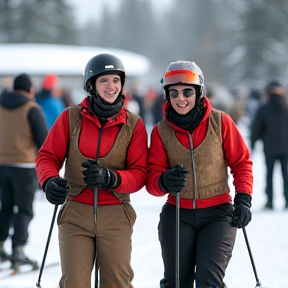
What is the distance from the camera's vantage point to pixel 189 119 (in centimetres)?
373

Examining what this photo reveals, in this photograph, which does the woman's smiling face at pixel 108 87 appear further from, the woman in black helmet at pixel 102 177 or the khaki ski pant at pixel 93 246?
the khaki ski pant at pixel 93 246

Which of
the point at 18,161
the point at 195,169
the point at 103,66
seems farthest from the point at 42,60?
the point at 195,169

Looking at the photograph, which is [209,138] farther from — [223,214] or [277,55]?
[277,55]

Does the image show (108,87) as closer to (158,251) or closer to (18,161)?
(18,161)

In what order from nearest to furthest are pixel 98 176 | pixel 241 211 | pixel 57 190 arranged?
1. pixel 98 176
2. pixel 57 190
3. pixel 241 211

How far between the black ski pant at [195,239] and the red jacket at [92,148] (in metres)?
0.35

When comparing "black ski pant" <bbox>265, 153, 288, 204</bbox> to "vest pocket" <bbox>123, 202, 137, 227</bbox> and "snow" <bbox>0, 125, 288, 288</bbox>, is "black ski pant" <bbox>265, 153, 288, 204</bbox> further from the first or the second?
"vest pocket" <bbox>123, 202, 137, 227</bbox>

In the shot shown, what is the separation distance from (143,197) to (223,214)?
22.5 feet

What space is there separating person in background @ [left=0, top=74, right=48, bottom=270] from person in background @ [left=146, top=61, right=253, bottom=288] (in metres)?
2.39

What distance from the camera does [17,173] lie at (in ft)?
19.2

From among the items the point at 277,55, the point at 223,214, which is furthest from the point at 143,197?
the point at 277,55

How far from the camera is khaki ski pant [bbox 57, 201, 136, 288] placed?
3512mm

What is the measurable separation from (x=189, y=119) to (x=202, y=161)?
0.27 m

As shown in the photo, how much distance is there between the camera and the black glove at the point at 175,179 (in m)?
3.47
